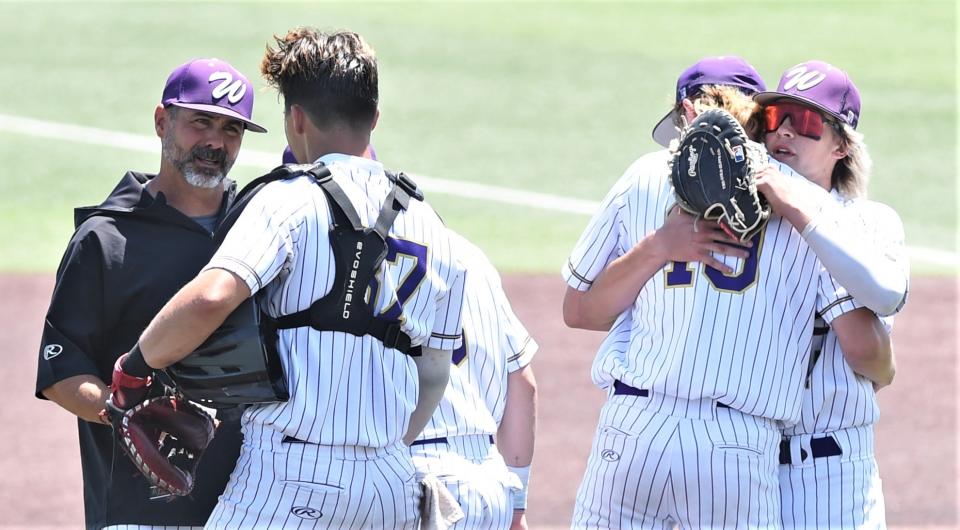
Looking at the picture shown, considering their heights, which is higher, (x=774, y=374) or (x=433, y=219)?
(x=433, y=219)

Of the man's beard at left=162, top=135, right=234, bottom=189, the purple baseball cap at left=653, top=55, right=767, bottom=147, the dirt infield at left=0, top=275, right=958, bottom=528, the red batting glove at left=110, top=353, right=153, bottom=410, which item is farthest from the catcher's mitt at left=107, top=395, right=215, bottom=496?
the dirt infield at left=0, top=275, right=958, bottom=528

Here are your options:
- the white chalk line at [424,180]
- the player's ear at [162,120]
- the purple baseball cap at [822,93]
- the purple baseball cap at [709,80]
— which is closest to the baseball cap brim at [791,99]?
the purple baseball cap at [822,93]

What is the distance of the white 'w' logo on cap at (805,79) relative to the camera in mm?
3691

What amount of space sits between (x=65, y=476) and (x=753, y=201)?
5.30m

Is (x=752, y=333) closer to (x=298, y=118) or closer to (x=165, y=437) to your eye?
(x=298, y=118)

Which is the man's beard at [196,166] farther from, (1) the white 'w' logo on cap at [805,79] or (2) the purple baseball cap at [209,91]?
(1) the white 'w' logo on cap at [805,79]

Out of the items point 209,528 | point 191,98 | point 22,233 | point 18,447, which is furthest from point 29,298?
point 209,528

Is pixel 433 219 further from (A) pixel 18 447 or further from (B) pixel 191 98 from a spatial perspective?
(A) pixel 18 447

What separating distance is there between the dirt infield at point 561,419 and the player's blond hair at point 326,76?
407cm

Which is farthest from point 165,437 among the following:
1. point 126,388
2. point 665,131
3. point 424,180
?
point 424,180

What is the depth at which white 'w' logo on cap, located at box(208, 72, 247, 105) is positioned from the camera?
3855 millimetres

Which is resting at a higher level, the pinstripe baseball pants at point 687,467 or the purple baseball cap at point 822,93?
the purple baseball cap at point 822,93

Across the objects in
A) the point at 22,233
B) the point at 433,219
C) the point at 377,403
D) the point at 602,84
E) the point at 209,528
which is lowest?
the point at 209,528

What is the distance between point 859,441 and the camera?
3.73m
